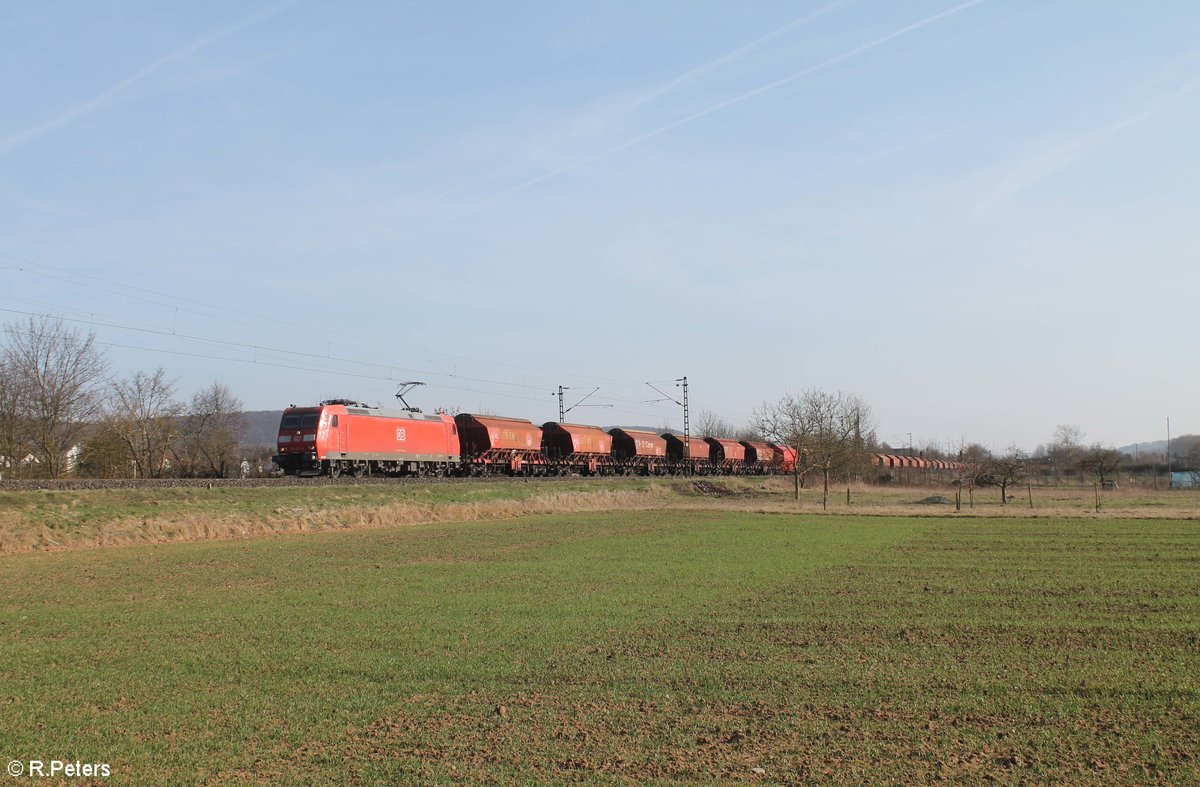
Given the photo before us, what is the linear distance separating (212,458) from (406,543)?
148 feet

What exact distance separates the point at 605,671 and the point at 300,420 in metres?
36.0

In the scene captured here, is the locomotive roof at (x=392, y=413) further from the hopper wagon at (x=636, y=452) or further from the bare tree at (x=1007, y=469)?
the bare tree at (x=1007, y=469)

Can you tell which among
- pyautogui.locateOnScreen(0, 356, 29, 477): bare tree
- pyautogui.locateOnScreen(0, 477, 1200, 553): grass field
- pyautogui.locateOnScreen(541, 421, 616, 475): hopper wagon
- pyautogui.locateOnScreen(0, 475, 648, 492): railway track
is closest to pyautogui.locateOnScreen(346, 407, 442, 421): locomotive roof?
pyautogui.locateOnScreen(0, 475, 648, 492): railway track

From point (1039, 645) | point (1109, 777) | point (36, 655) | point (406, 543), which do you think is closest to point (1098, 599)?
point (1039, 645)

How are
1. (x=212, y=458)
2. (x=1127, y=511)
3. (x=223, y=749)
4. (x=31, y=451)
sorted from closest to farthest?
(x=223, y=749) → (x=1127, y=511) → (x=31, y=451) → (x=212, y=458)

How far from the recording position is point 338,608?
14625 mm

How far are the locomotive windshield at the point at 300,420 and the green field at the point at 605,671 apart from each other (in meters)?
21.7

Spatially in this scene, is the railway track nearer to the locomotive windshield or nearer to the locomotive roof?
the locomotive windshield

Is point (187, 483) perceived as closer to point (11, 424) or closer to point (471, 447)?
point (11, 424)

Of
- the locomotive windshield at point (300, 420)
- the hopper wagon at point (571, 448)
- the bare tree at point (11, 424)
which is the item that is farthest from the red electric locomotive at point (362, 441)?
the bare tree at point (11, 424)

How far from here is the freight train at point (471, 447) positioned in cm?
4294

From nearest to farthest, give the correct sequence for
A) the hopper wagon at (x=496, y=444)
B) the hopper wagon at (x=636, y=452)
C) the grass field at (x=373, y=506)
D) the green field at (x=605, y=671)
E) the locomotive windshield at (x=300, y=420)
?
the green field at (x=605, y=671) < the grass field at (x=373, y=506) < the locomotive windshield at (x=300, y=420) < the hopper wagon at (x=496, y=444) < the hopper wagon at (x=636, y=452)

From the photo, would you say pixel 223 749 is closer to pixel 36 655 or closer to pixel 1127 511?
pixel 36 655

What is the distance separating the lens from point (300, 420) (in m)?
42.7
